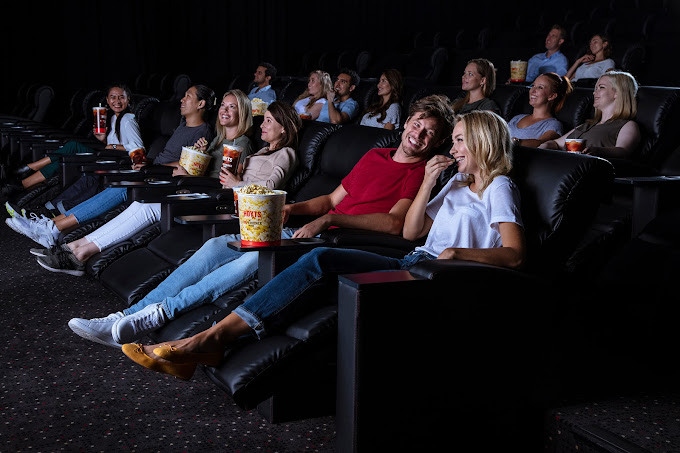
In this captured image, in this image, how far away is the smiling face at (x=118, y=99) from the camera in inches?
203

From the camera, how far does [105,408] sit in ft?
7.55

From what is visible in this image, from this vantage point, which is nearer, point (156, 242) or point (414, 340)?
point (414, 340)

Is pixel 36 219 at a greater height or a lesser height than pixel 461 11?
lesser

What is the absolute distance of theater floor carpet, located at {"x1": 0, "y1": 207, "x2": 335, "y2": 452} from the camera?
209cm

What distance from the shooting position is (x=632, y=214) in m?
2.90

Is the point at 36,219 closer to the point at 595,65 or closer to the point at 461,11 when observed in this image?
the point at 595,65

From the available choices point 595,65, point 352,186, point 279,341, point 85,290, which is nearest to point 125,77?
point 595,65

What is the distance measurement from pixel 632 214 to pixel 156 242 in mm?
2018

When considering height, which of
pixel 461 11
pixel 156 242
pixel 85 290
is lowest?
pixel 85 290

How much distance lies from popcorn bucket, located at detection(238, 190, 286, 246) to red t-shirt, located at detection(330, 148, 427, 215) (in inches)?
26.5

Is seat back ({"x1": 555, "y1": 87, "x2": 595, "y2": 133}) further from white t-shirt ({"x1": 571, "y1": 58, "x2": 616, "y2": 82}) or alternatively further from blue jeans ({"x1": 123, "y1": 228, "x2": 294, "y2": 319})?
blue jeans ({"x1": 123, "y1": 228, "x2": 294, "y2": 319})

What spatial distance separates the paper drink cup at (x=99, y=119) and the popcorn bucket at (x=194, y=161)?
5.07 ft

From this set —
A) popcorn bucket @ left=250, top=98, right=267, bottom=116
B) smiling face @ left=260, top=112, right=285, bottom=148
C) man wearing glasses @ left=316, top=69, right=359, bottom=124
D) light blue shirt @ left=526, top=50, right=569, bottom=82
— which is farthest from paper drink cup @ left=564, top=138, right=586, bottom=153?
light blue shirt @ left=526, top=50, right=569, bottom=82

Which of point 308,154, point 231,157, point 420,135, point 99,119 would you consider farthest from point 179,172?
point 420,135
